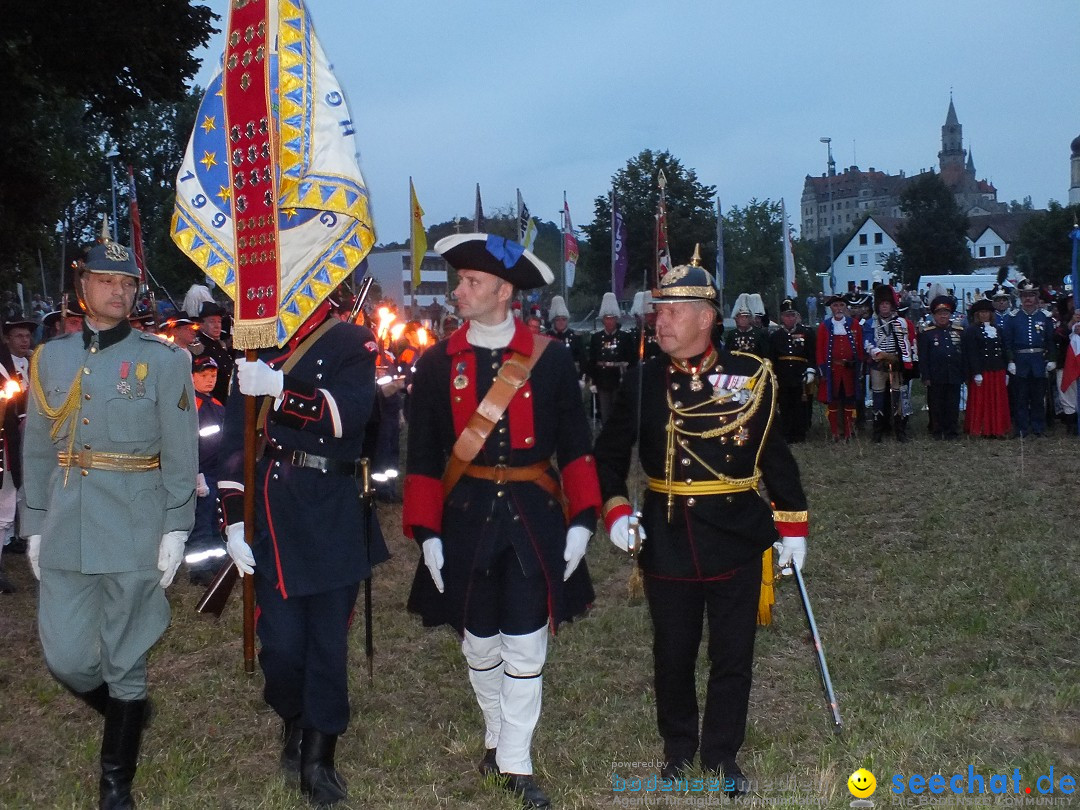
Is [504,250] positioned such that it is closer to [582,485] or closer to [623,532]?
[582,485]

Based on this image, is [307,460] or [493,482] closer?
[493,482]

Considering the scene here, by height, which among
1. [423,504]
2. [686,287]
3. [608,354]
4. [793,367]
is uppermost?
[686,287]

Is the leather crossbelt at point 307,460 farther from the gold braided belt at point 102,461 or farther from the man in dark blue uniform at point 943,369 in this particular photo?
the man in dark blue uniform at point 943,369

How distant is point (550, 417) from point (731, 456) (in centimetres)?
74

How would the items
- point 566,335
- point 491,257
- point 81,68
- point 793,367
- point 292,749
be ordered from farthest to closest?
point 566,335, point 793,367, point 81,68, point 292,749, point 491,257

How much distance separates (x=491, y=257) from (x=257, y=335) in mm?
1060

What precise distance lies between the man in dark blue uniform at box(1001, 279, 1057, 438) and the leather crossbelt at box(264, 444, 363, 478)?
1404 cm

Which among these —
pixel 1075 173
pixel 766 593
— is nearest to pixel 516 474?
pixel 766 593

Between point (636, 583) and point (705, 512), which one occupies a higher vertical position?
point (705, 512)

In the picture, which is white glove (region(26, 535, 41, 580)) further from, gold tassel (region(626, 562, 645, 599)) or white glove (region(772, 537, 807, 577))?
white glove (region(772, 537, 807, 577))

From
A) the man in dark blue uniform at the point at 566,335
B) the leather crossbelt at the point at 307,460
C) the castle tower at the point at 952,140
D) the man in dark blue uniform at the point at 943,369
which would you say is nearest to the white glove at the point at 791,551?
the leather crossbelt at the point at 307,460

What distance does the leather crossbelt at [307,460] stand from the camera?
472cm

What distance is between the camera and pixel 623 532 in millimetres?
4637

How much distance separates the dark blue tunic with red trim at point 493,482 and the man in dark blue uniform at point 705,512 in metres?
0.23
